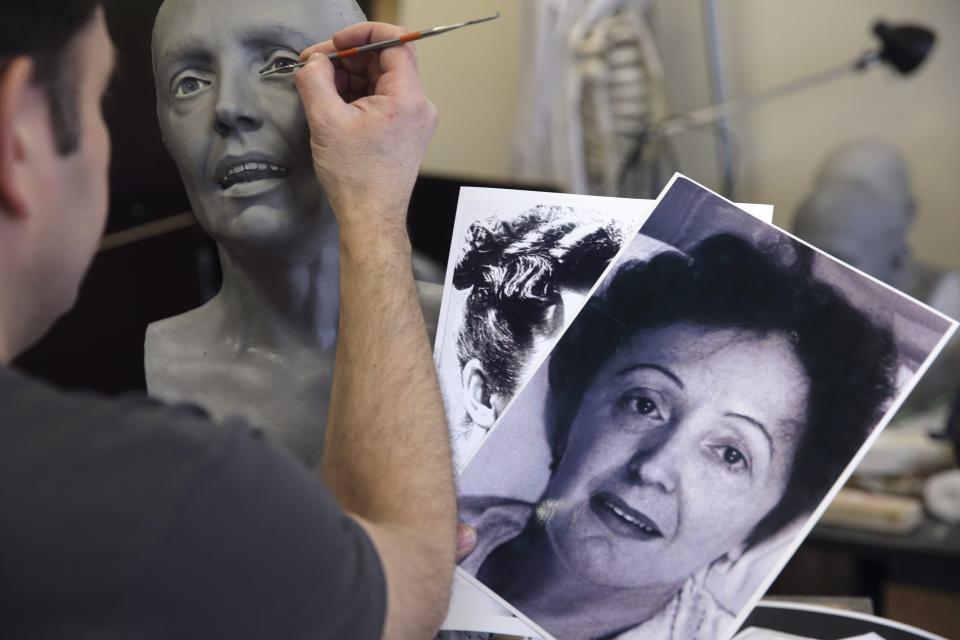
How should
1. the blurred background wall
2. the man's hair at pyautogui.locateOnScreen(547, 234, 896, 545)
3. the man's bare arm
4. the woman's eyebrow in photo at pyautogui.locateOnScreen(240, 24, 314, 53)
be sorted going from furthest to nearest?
the blurred background wall < the woman's eyebrow in photo at pyautogui.locateOnScreen(240, 24, 314, 53) < the man's hair at pyautogui.locateOnScreen(547, 234, 896, 545) < the man's bare arm

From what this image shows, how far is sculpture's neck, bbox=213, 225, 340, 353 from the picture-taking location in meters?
1.16

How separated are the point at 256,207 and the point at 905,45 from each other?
6.94ft

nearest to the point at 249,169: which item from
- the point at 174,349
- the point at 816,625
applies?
the point at 174,349

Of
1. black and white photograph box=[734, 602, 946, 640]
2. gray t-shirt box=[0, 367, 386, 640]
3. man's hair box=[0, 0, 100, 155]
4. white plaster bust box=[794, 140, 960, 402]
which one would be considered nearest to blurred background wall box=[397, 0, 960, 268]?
white plaster bust box=[794, 140, 960, 402]

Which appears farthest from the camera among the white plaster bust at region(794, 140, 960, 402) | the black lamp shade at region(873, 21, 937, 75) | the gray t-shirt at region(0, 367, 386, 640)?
the black lamp shade at region(873, 21, 937, 75)

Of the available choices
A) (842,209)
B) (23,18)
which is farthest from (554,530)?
(842,209)

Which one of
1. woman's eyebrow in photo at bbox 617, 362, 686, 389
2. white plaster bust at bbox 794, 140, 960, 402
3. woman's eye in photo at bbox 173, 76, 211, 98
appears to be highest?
woman's eye in photo at bbox 173, 76, 211, 98

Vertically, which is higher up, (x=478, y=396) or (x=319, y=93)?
(x=319, y=93)

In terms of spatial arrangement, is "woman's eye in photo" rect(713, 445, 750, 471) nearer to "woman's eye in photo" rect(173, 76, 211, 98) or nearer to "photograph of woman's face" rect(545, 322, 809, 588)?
"photograph of woman's face" rect(545, 322, 809, 588)

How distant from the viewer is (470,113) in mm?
4027

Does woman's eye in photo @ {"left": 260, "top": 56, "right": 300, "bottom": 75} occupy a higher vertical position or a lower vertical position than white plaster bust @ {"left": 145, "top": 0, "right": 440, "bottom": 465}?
higher

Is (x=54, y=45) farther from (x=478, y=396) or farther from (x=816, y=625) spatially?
(x=816, y=625)

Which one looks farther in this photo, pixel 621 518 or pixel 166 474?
pixel 621 518

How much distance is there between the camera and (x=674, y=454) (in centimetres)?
100
